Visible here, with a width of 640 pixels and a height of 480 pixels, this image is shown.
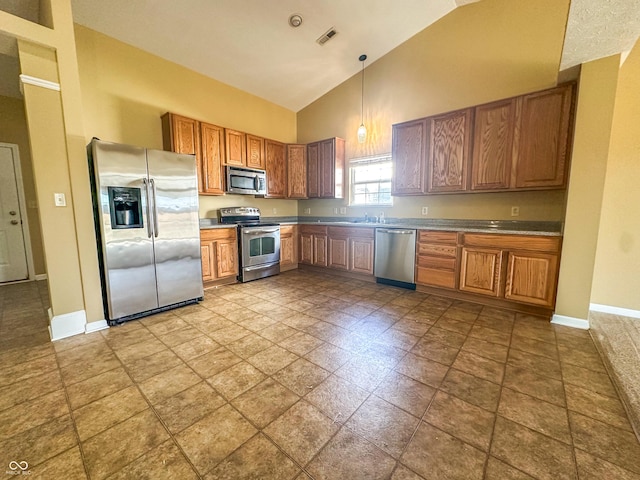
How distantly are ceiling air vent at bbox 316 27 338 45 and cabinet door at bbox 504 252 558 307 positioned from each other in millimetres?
3743

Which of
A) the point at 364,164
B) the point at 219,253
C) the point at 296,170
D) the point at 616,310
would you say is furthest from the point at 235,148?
the point at 616,310

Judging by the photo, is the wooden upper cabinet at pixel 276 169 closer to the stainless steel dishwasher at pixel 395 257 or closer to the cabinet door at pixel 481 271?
the stainless steel dishwasher at pixel 395 257

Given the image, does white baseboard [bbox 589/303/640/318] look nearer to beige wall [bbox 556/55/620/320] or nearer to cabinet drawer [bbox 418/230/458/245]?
beige wall [bbox 556/55/620/320]

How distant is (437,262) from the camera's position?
3.54 meters

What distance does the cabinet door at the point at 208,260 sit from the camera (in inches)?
151

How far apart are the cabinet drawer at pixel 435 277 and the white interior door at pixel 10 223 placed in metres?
6.16

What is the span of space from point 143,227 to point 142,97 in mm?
2142

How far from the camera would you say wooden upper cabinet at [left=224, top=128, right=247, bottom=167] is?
4.31m

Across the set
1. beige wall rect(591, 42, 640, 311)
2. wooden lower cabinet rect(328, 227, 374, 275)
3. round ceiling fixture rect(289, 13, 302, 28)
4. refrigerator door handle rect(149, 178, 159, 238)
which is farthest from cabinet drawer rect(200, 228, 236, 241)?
beige wall rect(591, 42, 640, 311)

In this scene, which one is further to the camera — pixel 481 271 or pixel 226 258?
pixel 226 258

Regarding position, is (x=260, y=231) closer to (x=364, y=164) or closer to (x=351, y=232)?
(x=351, y=232)

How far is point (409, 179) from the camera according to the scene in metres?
3.93

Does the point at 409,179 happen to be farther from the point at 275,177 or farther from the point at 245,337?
the point at 245,337

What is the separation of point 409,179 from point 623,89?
2.30 metres
